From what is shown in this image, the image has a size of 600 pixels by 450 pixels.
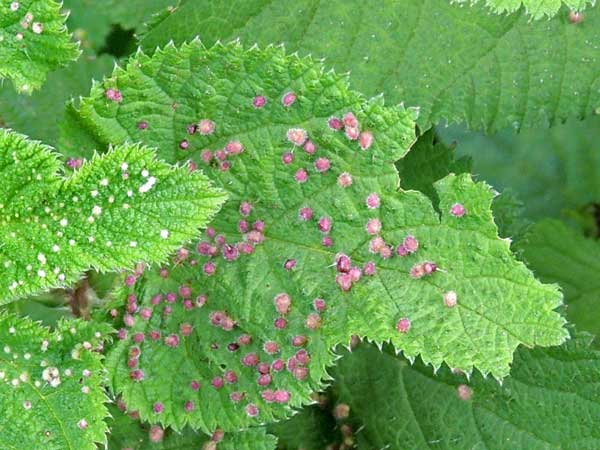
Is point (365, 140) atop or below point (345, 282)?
atop

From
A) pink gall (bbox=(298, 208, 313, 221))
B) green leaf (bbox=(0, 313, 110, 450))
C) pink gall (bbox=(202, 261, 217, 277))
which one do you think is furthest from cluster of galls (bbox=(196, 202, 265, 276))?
green leaf (bbox=(0, 313, 110, 450))

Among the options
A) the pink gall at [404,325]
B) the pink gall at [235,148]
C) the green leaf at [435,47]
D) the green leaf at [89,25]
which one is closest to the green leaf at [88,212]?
the pink gall at [235,148]

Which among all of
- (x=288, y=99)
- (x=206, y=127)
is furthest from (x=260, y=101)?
(x=206, y=127)

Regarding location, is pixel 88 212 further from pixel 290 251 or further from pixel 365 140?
pixel 365 140

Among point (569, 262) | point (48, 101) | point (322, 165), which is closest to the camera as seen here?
point (322, 165)

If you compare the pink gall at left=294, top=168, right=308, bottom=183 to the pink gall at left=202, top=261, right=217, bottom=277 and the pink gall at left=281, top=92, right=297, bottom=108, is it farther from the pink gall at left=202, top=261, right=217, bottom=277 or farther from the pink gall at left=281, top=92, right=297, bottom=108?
the pink gall at left=202, top=261, right=217, bottom=277

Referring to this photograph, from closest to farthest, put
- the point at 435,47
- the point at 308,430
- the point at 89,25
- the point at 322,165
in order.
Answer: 1. the point at 322,165
2. the point at 435,47
3. the point at 308,430
4. the point at 89,25

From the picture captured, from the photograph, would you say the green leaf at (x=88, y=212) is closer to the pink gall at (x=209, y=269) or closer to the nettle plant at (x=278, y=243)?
the nettle plant at (x=278, y=243)

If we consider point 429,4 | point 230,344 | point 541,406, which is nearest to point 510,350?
point 541,406
